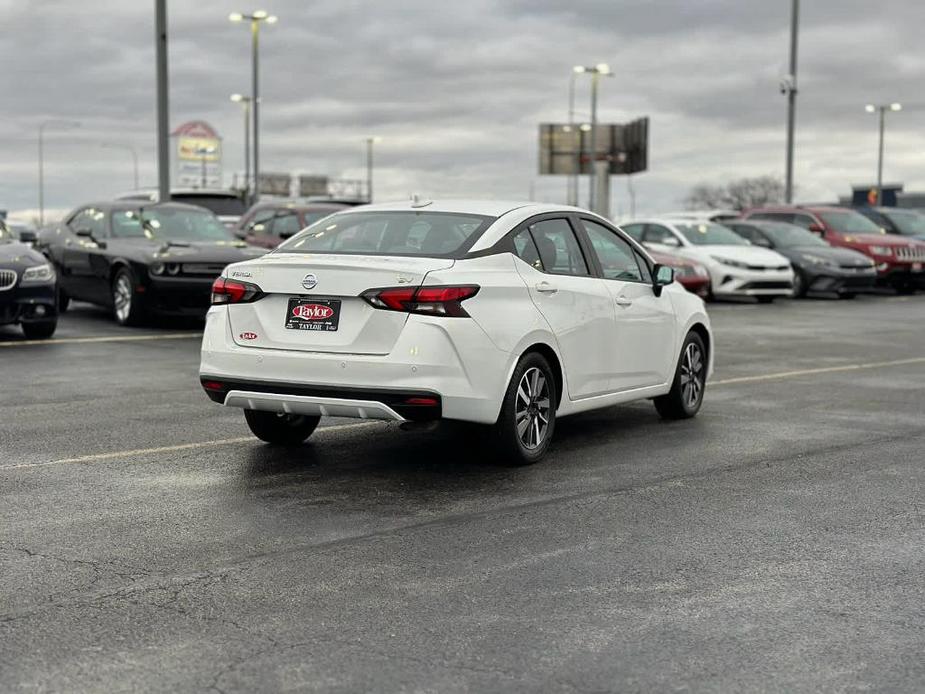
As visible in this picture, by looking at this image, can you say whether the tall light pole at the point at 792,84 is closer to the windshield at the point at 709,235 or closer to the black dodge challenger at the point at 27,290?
the windshield at the point at 709,235

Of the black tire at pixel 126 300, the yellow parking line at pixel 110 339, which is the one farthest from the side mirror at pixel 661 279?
the black tire at pixel 126 300

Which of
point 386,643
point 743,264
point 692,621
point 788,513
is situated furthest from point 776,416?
point 743,264

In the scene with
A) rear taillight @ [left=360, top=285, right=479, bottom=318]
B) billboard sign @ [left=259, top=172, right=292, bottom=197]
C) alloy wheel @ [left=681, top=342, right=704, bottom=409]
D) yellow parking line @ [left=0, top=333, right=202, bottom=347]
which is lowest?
yellow parking line @ [left=0, top=333, right=202, bottom=347]

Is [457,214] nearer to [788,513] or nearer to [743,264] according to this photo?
[788,513]

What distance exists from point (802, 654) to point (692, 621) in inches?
18.7

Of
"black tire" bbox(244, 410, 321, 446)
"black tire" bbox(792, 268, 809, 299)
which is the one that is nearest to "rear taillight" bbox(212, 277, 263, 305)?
"black tire" bbox(244, 410, 321, 446)

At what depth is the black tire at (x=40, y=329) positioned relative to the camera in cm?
1534

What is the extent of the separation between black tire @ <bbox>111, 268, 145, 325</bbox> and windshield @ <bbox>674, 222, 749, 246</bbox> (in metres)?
12.3

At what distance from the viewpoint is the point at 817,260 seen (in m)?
27.5

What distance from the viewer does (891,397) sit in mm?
11586

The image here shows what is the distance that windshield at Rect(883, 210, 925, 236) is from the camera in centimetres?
3300

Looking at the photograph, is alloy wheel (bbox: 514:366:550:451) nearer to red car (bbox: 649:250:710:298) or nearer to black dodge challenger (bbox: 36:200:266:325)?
black dodge challenger (bbox: 36:200:266:325)

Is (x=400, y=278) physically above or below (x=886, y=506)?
above

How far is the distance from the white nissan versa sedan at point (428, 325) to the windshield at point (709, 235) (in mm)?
17683
